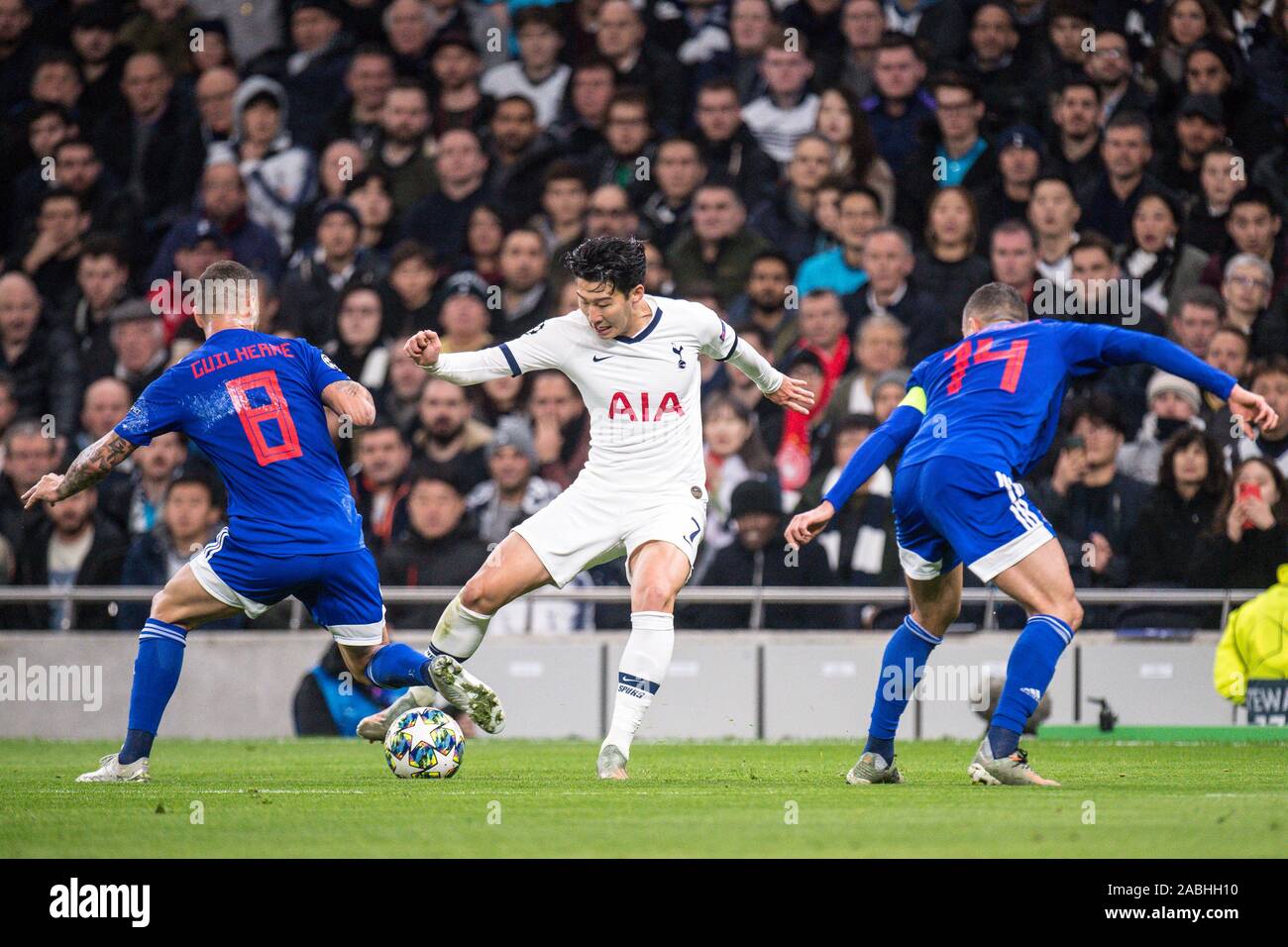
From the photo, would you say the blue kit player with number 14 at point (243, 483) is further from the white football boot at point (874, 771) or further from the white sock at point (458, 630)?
the white football boot at point (874, 771)

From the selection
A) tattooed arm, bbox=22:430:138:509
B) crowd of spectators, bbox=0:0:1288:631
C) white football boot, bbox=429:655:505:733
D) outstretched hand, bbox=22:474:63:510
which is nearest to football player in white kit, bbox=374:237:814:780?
white football boot, bbox=429:655:505:733

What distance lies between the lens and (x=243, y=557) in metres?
8.57

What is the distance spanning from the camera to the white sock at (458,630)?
8.95 m

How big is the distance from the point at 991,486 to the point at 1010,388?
498mm

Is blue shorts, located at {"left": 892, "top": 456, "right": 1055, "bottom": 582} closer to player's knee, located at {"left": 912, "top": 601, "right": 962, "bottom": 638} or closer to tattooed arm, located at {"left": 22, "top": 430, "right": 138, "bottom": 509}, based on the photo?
player's knee, located at {"left": 912, "top": 601, "right": 962, "bottom": 638}

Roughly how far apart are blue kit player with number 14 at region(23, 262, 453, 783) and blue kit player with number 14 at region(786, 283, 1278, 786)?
2.17 metres

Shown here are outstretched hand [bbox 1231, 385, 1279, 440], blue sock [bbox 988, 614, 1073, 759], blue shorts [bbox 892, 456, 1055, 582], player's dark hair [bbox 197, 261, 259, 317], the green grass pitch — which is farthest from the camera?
player's dark hair [bbox 197, 261, 259, 317]

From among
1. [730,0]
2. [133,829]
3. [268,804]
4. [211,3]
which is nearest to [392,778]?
[268,804]

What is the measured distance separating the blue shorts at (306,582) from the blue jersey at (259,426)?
0.06 meters

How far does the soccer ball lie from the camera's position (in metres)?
8.70

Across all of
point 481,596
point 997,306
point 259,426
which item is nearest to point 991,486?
point 997,306

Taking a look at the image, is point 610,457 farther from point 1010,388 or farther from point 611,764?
point 1010,388

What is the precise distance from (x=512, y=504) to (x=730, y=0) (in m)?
5.73

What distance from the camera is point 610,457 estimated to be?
355 inches
